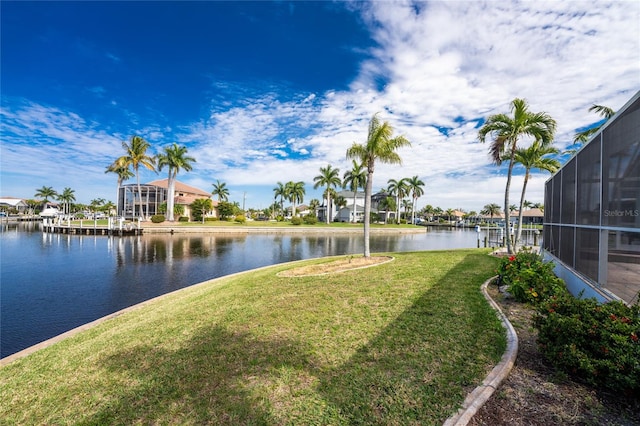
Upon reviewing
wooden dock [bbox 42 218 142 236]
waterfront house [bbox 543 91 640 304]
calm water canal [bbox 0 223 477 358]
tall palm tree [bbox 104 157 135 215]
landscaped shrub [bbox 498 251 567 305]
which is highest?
tall palm tree [bbox 104 157 135 215]

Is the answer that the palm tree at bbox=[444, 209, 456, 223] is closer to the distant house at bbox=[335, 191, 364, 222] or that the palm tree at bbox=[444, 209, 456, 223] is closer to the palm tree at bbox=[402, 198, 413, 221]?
the palm tree at bbox=[402, 198, 413, 221]

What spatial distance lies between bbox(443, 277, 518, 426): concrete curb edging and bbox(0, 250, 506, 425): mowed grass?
10cm

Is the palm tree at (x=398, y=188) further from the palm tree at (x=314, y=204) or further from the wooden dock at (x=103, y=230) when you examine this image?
the wooden dock at (x=103, y=230)

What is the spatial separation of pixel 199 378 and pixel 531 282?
22.8 feet

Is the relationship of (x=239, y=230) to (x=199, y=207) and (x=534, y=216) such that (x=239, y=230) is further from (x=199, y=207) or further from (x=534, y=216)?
(x=534, y=216)

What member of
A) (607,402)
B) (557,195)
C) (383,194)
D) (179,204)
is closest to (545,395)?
(607,402)

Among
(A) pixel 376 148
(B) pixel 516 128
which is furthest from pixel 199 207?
(B) pixel 516 128

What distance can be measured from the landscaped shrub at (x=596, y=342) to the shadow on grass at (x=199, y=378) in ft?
11.1

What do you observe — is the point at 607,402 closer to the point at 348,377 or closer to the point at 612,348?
the point at 612,348

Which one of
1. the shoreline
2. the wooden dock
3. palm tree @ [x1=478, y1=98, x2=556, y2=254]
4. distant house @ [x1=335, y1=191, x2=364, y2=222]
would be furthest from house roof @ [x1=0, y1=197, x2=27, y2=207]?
palm tree @ [x1=478, y1=98, x2=556, y2=254]

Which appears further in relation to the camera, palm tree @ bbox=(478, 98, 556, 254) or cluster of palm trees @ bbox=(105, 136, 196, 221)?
cluster of palm trees @ bbox=(105, 136, 196, 221)

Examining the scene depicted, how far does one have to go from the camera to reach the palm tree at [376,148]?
13.1 meters

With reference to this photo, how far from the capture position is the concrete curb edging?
9.68 feet

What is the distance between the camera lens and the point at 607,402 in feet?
10.2
